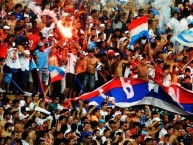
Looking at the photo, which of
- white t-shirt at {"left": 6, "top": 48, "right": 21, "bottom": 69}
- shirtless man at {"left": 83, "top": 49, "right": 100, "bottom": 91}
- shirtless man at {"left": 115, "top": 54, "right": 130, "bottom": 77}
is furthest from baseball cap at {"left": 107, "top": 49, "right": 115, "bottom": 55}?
white t-shirt at {"left": 6, "top": 48, "right": 21, "bottom": 69}

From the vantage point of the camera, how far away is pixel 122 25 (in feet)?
77.2

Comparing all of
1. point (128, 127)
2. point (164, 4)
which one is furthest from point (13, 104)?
point (164, 4)

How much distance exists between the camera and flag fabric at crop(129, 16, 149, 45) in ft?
73.8

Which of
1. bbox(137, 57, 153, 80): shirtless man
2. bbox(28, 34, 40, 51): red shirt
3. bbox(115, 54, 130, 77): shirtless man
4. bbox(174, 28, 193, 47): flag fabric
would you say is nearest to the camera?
bbox(28, 34, 40, 51): red shirt

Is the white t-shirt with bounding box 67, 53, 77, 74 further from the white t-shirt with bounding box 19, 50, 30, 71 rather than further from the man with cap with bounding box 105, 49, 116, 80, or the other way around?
the white t-shirt with bounding box 19, 50, 30, 71

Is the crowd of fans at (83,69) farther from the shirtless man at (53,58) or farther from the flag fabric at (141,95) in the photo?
the flag fabric at (141,95)

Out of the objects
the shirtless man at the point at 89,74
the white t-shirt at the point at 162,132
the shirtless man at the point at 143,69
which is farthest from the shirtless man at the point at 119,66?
the white t-shirt at the point at 162,132

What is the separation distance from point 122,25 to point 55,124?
5859 mm

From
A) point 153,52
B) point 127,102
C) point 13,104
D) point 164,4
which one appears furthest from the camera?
point 164,4

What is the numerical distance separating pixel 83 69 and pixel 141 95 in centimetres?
158

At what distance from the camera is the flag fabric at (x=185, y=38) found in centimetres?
2336

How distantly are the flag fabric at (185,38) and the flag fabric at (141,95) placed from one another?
92.5 inches

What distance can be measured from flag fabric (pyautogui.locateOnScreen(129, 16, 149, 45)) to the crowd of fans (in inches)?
6.8

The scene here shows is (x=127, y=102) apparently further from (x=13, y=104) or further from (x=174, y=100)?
(x=13, y=104)
